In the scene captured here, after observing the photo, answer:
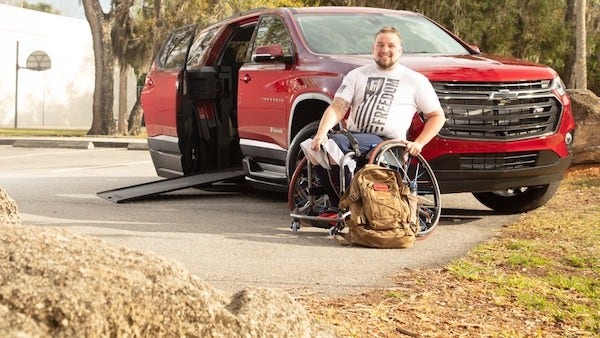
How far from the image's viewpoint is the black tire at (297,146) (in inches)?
340

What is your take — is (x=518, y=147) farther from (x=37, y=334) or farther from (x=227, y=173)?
(x=37, y=334)

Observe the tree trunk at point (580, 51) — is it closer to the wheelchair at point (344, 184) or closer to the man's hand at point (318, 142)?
the wheelchair at point (344, 184)

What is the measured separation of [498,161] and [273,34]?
2617mm

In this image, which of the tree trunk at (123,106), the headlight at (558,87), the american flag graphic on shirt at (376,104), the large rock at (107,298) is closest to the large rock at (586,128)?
the headlight at (558,87)

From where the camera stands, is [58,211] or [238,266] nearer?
[238,266]

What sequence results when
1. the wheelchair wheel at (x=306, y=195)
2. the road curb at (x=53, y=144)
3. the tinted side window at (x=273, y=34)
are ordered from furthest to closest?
1. the road curb at (x=53, y=144)
2. the tinted side window at (x=273, y=34)
3. the wheelchair wheel at (x=306, y=195)

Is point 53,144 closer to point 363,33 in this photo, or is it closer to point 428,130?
point 363,33

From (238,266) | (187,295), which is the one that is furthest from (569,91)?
(187,295)

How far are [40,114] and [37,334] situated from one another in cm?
4736

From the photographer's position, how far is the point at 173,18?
3769cm

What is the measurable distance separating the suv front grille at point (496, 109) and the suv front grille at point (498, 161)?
0.14 m

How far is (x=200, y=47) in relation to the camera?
1127cm

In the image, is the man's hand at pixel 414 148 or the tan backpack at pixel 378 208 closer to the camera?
the tan backpack at pixel 378 208

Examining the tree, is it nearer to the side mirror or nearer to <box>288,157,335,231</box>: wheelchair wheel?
the side mirror
